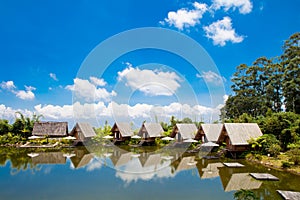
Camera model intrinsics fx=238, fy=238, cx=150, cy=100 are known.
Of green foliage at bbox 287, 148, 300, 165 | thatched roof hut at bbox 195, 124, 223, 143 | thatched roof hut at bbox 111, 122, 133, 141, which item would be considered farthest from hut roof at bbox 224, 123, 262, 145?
thatched roof hut at bbox 111, 122, 133, 141

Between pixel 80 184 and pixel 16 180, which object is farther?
pixel 16 180

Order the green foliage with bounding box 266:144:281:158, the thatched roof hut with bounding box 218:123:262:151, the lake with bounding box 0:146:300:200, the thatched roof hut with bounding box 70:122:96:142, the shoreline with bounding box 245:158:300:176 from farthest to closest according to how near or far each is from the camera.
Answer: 1. the thatched roof hut with bounding box 70:122:96:142
2. the thatched roof hut with bounding box 218:123:262:151
3. the green foliage with bounding box 266:144:281:158
4. the shoreline with bounding box 245:158:300:176
5. the lake with bounding box 0:146:300:200

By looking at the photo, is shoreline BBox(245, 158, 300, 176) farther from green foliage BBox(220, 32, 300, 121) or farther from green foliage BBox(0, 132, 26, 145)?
green foliage BBox(0, 132, 26, 145)

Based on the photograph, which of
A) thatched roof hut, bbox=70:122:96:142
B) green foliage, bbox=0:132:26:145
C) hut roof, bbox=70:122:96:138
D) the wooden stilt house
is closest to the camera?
the wooden stilt house

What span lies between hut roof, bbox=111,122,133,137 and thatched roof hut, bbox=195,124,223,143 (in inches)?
400

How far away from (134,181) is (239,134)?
31.6ft

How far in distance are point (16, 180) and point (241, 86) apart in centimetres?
2888

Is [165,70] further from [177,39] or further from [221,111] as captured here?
[221,111]

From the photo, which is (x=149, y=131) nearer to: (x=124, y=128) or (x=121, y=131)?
(x=121, y=131)

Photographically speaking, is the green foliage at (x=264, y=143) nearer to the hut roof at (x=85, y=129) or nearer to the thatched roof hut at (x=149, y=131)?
the thatched roof hut at (x=149, y=131)

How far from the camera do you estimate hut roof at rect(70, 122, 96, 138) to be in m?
28.1

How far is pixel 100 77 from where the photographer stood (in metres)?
13.9

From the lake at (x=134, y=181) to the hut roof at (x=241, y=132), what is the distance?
7.80ft

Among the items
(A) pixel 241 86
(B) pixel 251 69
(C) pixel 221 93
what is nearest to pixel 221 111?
(A) pixel 241 86
